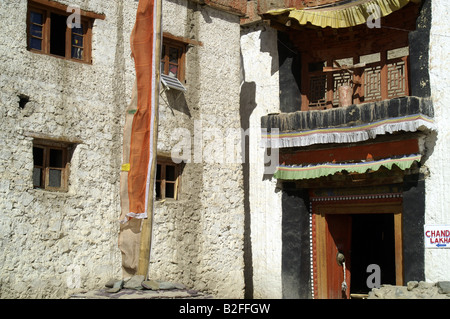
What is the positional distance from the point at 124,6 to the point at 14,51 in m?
2.10

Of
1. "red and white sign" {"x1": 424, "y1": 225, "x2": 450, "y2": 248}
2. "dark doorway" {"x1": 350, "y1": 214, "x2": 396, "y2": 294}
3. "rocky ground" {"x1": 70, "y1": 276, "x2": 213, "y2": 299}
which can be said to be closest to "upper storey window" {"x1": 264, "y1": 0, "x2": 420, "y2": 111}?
"red and white sign" {"x1": 424, "y1": 225, "x2": 450, "y2": 248}

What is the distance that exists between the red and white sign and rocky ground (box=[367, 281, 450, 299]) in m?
0.70

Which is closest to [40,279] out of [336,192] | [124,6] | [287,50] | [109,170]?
[109,170]

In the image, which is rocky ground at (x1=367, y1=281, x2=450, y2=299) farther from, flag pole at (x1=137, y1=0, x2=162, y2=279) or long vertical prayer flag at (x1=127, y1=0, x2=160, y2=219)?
long vertical prayer flag at (x1=127, y1=0, x2=160, y2=219)

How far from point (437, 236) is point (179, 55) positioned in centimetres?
514

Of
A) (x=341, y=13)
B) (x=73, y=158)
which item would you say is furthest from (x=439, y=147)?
(x=73, y=158)

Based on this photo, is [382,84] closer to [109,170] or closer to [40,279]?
[109,170]

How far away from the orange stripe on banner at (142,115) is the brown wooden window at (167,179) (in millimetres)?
1715

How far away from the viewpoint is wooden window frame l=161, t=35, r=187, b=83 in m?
11.0

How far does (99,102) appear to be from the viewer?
32.2 feet

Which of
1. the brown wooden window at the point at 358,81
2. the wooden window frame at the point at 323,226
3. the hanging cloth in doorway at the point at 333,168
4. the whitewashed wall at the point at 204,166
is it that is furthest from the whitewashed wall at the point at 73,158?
the wooden window frame at the point at 323,226

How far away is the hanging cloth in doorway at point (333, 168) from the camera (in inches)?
417

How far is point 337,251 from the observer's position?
40.1ft

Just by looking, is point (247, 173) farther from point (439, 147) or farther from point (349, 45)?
point (439, 147)
